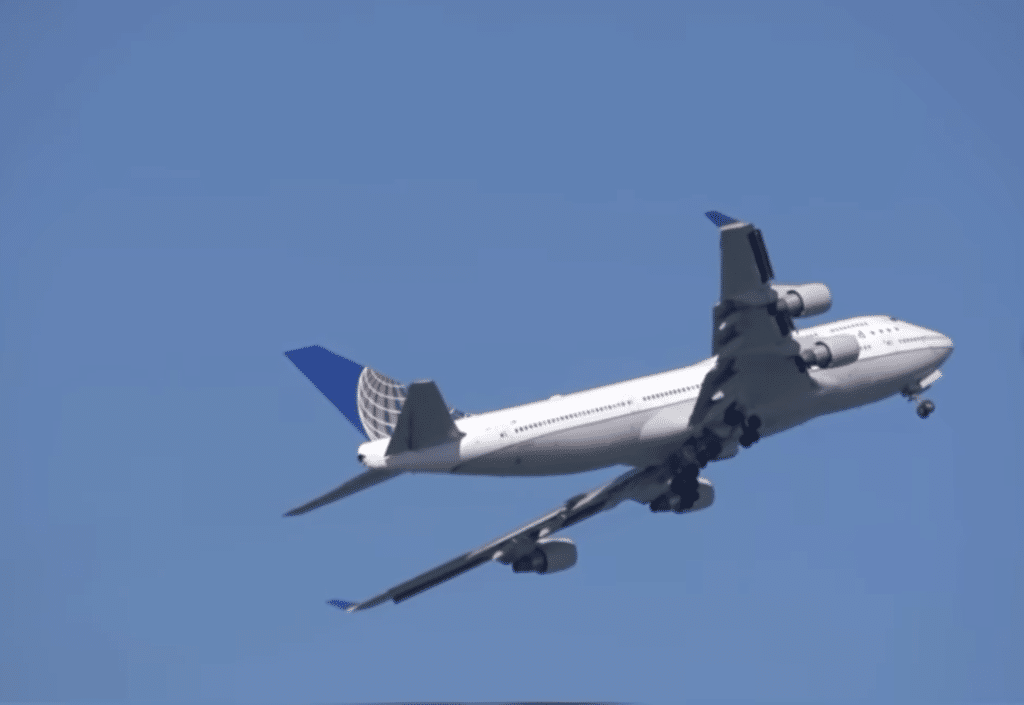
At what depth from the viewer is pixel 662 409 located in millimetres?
57406

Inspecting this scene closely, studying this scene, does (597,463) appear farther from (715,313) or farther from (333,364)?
(333,364)

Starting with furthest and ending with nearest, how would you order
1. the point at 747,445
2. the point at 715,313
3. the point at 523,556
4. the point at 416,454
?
the point at 523,556, the point at 747,445, the point at 715,313, the point at 416,454

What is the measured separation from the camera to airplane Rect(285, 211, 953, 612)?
5166cm

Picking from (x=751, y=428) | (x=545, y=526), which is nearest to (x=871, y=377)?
(x=751, y=428)

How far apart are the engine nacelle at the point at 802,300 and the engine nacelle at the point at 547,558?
45.6 ft

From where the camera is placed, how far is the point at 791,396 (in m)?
59.0

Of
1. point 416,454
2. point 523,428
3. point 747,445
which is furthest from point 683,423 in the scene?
point 416,454

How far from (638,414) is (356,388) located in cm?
985

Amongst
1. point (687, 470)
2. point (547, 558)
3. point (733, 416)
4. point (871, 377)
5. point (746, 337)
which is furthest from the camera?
point (547, 558)

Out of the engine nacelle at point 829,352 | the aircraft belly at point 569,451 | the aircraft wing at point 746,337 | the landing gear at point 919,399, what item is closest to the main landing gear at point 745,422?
the aircraft wing at point 746,337

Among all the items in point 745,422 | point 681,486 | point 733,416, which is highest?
point 733,416

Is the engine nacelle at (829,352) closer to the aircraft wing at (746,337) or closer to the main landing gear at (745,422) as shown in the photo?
the aircraft wing at (746,337)

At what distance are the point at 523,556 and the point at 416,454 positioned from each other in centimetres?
1334

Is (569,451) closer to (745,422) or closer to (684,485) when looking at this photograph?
(745,422)
